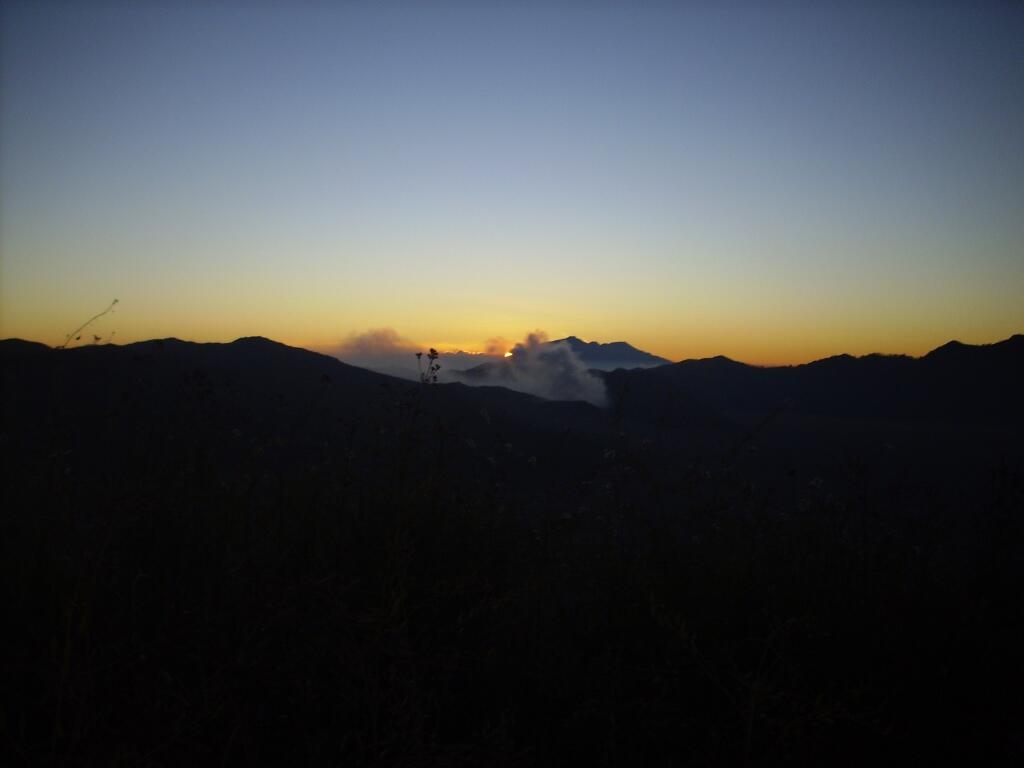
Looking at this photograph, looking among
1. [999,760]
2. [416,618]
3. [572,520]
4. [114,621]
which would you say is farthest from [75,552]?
[999,760]

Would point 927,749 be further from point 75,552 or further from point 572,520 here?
point 75,552

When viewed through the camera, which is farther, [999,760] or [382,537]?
[382,537]

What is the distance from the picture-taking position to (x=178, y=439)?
13.0 ft

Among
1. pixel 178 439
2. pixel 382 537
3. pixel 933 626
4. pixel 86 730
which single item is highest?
pixel 178 439

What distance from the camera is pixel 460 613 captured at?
2223 mm

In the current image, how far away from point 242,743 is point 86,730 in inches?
15.1

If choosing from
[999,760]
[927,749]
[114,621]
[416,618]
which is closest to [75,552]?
[114,621]

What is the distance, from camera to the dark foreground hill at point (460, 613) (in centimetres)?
180

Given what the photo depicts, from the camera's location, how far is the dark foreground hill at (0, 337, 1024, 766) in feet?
5.91

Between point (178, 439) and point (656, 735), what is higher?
point (178, 439)

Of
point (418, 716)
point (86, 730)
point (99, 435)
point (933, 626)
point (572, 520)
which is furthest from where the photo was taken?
point (99, 435)

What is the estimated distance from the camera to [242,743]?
170 centimetres

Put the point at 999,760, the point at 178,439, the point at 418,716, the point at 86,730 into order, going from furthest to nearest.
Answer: the point at 178,439 → the point at 999,760 → the point at 418,716 → the point at 86,730

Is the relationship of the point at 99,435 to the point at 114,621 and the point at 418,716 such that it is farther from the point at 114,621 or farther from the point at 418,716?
the point at 418,716
